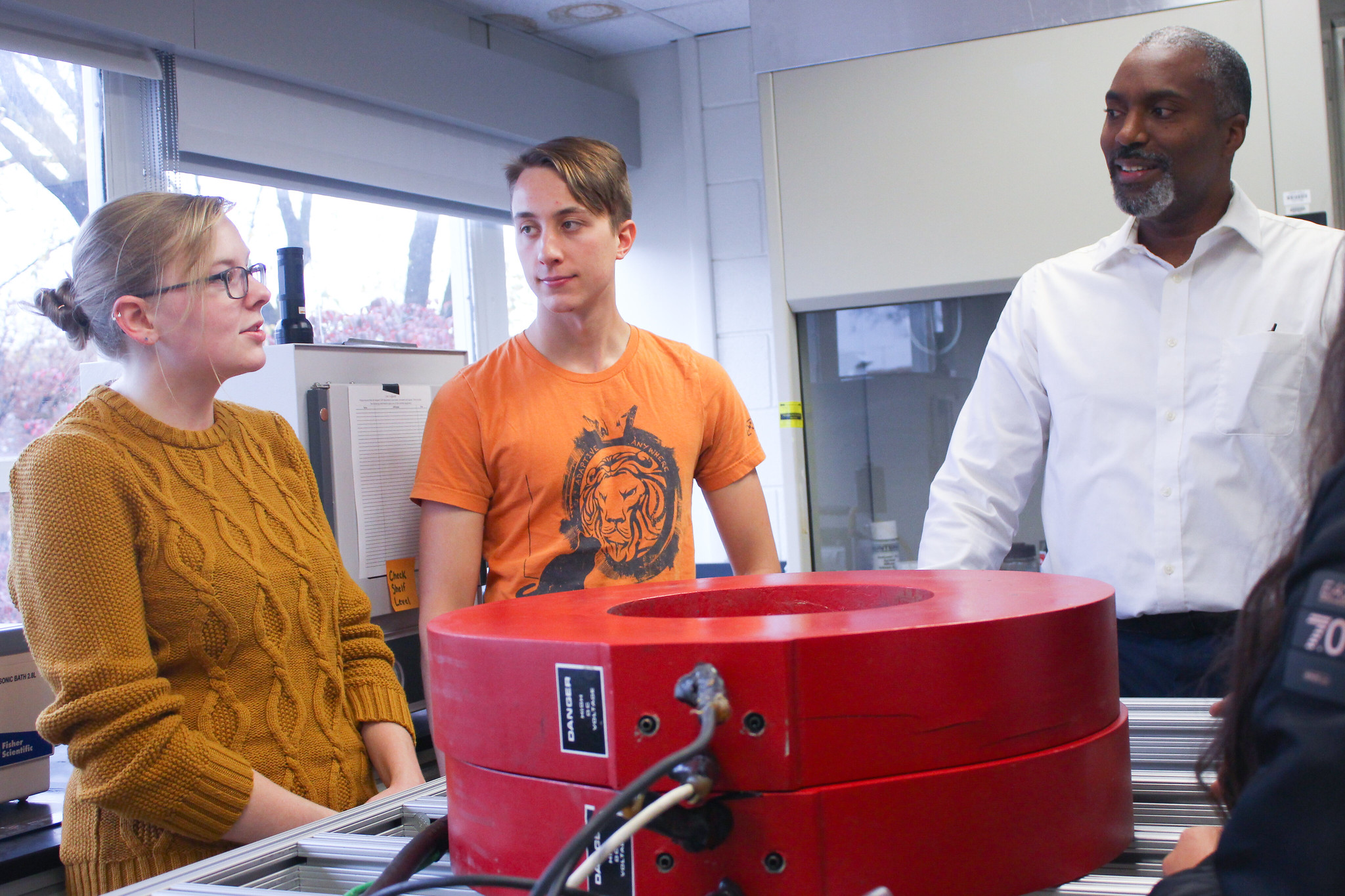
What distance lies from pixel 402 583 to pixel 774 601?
3.72ft

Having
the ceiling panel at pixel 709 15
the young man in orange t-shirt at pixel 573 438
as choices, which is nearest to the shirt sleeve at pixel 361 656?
the young man in orange t-shirt at pixel 573 438

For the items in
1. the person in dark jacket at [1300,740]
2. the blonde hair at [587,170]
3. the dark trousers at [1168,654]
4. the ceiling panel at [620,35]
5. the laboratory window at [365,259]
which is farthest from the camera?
the ceiling panel at [620,35]

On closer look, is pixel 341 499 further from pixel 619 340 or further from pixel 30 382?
pixel 30 382

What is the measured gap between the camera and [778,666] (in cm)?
52

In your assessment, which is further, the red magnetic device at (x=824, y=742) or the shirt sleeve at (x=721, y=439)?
the shirt sleeve at (x=721, y=439)

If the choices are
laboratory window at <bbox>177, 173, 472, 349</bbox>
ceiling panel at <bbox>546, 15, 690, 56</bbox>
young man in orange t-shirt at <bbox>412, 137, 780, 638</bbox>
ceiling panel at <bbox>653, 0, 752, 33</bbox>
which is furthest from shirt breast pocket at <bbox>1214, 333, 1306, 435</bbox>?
ceiling panel at <bbox>546, 15, 690, 56</bbox>

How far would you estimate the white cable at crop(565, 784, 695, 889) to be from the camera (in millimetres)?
492

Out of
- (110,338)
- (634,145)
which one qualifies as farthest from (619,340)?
(634,145)

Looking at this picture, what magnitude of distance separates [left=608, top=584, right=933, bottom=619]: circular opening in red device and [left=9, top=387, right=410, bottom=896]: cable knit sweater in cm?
66

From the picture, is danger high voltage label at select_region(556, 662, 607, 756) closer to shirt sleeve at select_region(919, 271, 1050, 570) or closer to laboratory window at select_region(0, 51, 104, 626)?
shirt sleeve at select_region(919, 271, 1050, 570)

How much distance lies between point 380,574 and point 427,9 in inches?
79.2

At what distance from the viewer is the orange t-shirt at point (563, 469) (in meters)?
1.51

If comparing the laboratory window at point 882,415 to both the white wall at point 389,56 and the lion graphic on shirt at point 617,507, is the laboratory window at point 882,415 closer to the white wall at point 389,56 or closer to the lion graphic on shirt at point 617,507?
the lion graphic on shirt at point 617,507

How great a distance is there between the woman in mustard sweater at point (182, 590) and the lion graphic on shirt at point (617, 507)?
29cm
